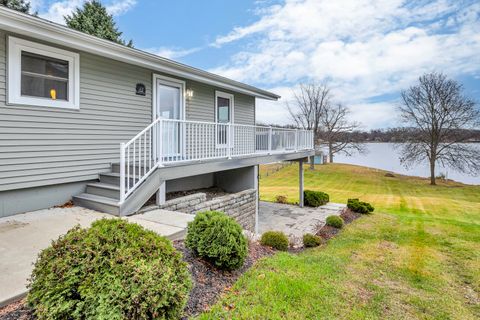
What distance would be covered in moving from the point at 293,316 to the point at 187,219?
2737 millimetres

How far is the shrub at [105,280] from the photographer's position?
6.44ft

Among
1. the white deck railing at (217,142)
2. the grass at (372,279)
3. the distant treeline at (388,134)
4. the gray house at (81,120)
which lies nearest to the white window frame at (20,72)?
the gray house at (81,120)

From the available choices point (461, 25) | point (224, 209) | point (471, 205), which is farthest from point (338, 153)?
point (224, 209)

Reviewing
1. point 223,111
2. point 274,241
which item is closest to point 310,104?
point 223,111

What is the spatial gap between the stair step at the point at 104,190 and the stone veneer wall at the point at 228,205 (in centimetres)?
72

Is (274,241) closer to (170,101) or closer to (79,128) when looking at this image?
(79,128)

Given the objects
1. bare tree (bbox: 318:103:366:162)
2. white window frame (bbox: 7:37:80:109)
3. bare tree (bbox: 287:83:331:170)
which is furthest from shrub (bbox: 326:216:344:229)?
bare tree (bbox: 318:103:366:162)

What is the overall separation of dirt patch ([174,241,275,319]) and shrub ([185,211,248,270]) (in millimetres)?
96

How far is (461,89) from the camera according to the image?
Answer: 2305 centimetres

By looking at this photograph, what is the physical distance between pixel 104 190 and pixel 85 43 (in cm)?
289

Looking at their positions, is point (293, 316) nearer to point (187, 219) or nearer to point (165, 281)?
point (165, 281)

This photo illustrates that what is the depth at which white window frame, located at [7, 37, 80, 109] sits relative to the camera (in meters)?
4.80

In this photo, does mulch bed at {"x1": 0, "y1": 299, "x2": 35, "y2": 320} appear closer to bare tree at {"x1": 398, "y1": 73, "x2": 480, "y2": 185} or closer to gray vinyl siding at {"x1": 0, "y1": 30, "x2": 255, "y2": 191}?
gray vinyl siding at {"x1": 0, "y1": 30, "x2": 255, "y2": 191}

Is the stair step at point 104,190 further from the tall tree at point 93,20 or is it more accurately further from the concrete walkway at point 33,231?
the tall tree at point 93,20
